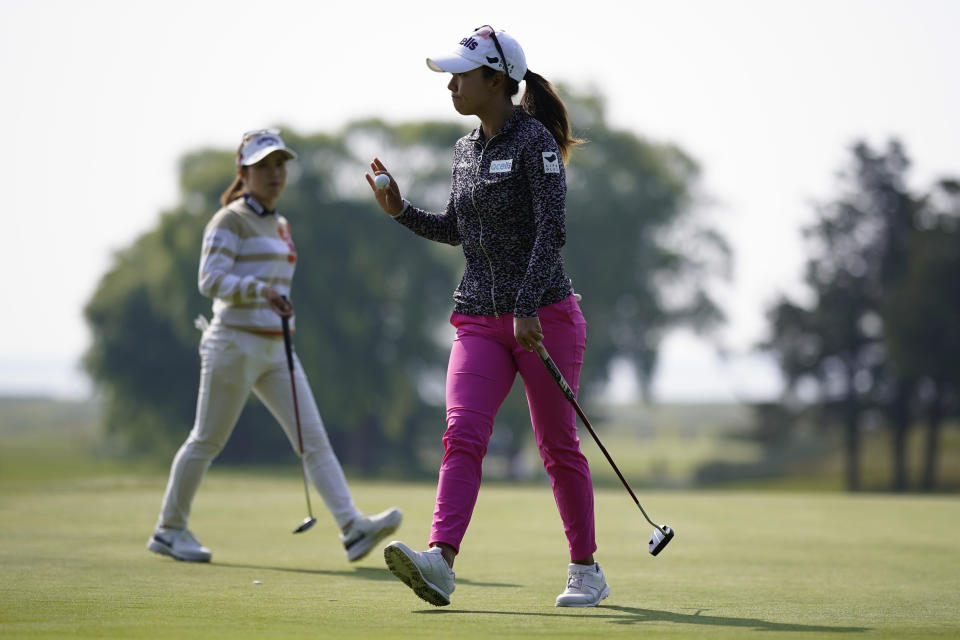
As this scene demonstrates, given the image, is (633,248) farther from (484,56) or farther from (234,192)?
(484,56)

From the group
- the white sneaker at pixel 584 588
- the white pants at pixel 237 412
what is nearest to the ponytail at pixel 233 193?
the white pants at pixel 237 412

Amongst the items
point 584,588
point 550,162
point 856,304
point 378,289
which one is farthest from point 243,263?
point 856,304

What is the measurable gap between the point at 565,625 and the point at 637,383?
42573 mm

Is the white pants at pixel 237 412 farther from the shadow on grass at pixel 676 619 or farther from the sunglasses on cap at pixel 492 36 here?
the sunglasses on cap at pixel 492 36

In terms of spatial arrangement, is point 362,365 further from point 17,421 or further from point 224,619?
point 17,421

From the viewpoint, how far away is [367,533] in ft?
25.9

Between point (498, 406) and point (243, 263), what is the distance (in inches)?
103

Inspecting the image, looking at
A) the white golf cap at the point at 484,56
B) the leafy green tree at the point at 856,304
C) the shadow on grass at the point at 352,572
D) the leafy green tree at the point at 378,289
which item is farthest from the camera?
the leafy green tree at the point at 856,304

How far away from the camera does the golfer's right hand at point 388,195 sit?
632cm

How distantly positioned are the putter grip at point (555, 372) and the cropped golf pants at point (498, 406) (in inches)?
2.3

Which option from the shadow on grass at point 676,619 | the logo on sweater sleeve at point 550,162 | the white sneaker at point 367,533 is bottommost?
the white sneaker at point 367,533

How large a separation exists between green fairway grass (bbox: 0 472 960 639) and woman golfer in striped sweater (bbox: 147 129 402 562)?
0.78 ft

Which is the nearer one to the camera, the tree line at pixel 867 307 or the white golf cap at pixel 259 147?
the white golf cap at pixel 259 147

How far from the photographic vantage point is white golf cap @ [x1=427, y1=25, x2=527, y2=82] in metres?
5.83
